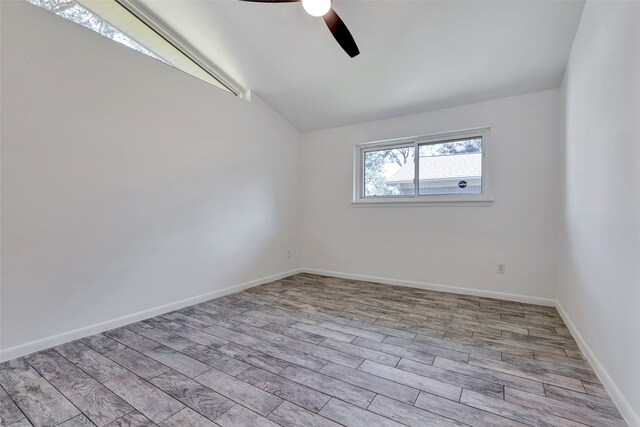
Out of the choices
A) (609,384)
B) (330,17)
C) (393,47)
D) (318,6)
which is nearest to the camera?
(609,384)

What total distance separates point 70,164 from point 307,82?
7.94 feet

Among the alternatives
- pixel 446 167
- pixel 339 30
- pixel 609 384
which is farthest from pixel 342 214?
pixel 609 384

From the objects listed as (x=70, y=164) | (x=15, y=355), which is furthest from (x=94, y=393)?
(x=70, y=164)

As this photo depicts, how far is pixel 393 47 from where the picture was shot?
2.66 meters

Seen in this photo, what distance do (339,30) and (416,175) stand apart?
2173mm

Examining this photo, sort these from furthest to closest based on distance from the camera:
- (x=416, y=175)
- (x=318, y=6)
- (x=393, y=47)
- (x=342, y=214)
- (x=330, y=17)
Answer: (x=342, y=214)
(x=416, y=175)
(x=393, y=47)
(x=330, y=17)
(x=318, y=6)

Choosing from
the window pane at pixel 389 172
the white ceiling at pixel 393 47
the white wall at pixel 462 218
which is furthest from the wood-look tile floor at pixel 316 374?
the white ceiling at pixel 393 47

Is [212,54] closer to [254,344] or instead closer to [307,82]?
[307,82]

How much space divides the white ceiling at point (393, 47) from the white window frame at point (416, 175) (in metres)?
0.37

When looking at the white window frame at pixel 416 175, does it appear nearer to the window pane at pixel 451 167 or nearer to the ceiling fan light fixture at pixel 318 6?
the window pane at pixel 451 167

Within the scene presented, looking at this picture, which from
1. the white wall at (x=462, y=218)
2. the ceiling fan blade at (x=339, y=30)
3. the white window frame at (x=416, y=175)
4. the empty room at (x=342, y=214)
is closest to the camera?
the empty room at (x=342, y=214)

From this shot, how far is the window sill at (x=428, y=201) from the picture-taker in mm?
3224

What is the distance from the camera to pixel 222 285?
3.30 meters

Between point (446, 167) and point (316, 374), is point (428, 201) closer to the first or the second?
point (446, 167)
